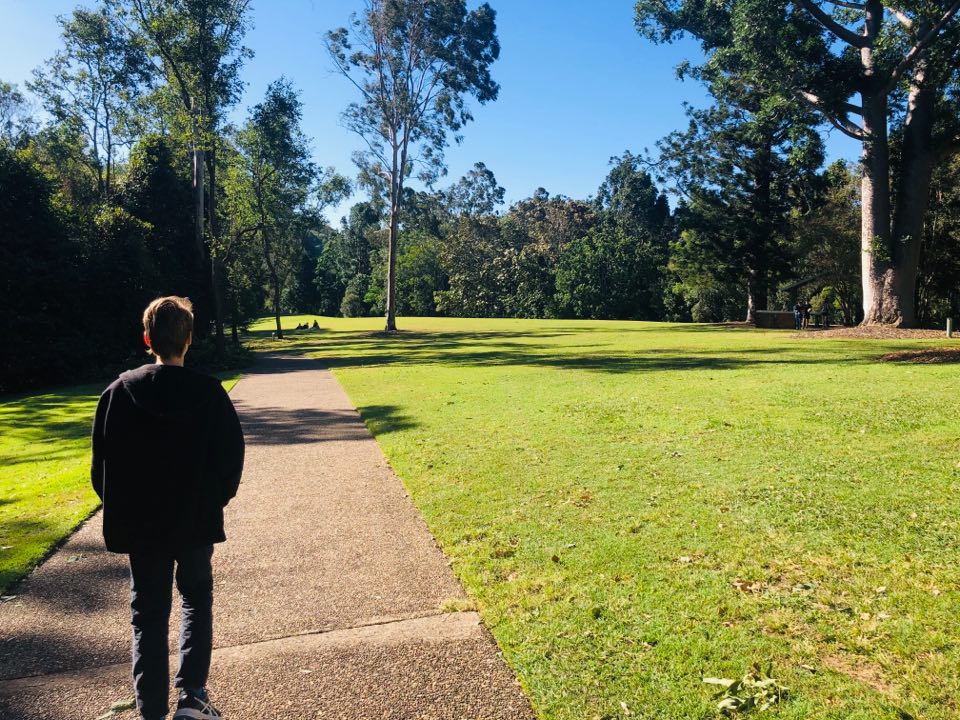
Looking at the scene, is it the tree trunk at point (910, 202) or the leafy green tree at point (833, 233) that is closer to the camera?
the tree trunk at point (910, 202)

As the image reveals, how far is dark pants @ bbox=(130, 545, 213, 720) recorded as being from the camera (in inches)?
110

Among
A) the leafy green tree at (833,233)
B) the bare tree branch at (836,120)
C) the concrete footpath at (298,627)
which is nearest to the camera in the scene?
the concrete footpath at (298,627)

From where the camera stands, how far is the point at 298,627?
3721 mm

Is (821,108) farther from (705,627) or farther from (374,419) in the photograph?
(705,627)

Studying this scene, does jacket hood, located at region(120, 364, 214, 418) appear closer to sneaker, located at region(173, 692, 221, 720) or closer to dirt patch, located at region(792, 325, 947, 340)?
sneaker, located at region(173, 692, 221, 720)

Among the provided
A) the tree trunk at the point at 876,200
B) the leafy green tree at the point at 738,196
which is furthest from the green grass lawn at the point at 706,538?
the leafy green tree at the point at 738,196

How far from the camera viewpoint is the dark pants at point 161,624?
280cm

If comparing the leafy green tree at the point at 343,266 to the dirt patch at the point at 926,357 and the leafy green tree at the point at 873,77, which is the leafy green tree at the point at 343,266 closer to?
the leafy green tree at the point at 873,77

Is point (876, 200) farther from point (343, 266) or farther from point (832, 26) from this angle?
point (343, 266)

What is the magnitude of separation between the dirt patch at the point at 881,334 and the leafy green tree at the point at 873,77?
1188mm

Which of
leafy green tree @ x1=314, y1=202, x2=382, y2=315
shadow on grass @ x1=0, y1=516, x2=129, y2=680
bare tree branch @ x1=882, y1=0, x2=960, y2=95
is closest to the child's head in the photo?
shadow on grass @ x1=0, y1=516, x2=129, y2=680

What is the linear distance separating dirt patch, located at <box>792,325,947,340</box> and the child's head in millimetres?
24822

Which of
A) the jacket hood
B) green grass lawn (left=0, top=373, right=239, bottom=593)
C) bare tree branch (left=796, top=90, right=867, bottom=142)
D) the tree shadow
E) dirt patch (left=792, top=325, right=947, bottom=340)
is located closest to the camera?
the jacket hood

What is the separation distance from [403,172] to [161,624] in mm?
37762
